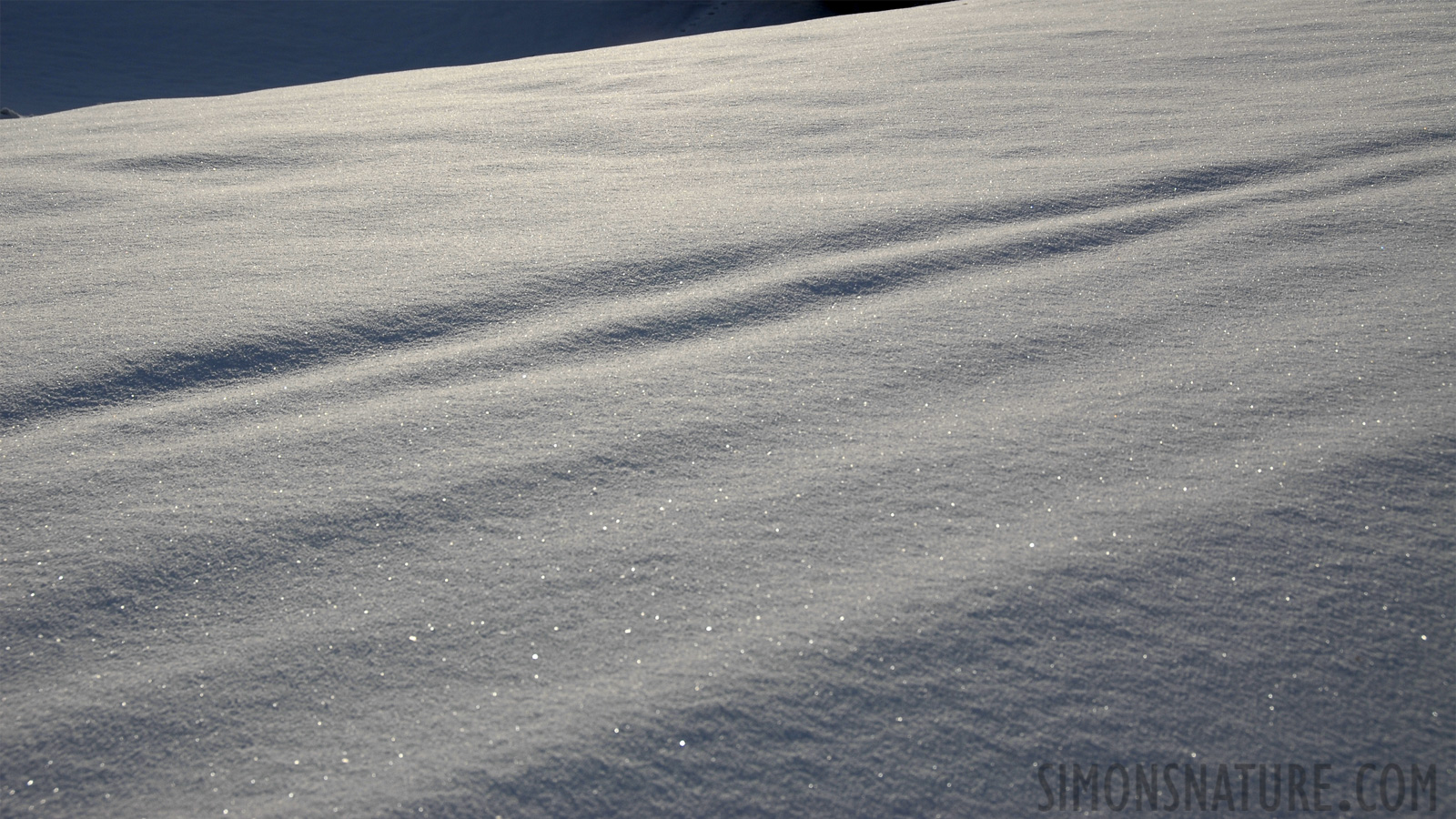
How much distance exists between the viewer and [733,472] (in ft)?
3.60

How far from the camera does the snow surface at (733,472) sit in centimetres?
79

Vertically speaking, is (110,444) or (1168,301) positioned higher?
(110,444)

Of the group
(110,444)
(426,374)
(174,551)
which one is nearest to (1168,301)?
(426,374)

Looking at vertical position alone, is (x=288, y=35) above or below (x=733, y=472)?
above

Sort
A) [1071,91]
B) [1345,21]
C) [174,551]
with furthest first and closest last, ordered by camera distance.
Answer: [1345,21]
[1071,91]
[174,551]

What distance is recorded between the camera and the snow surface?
2.60 feet

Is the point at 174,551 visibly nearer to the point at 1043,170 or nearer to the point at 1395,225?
the point at 1043,170

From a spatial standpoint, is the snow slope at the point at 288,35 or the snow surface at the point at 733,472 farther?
the snow slope at the point at 288,35

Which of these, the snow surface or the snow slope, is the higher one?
the snow slope

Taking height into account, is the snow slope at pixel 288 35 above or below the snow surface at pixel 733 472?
above

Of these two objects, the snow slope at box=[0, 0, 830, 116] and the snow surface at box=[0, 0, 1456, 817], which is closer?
the snow surface at box=[0, 0, 1456, 817]

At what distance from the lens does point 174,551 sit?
1.01m

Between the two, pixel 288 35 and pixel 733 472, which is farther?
pixel 288 35

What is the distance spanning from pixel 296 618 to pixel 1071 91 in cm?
231
